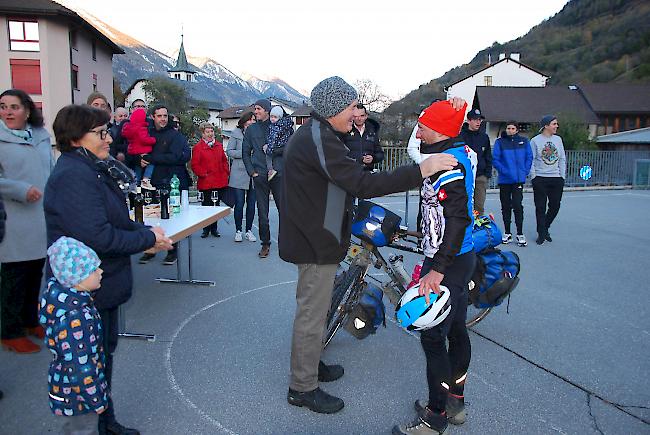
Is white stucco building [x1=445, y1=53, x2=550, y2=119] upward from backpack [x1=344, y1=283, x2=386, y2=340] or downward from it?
upward

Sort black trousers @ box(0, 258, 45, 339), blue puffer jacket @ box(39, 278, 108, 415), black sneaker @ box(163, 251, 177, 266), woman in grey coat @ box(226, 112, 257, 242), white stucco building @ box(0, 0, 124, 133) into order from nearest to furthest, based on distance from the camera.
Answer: blue puffer jacket @ box(39, 278, 108, 415) < black trousers @ box(0, 258, 45, 339) < black sneaker @ box(163, 251, 177, 266) < woman in grey coat @ box(226, 112, 257, 242) < white stucco building @ box(0, 0, 124, 133)

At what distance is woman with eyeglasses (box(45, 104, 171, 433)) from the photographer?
2.60 metres

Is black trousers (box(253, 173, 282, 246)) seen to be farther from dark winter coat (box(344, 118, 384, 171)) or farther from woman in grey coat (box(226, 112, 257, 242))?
dark winter coat (box(344, 118, 384, 171))

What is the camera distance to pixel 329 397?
3.42m

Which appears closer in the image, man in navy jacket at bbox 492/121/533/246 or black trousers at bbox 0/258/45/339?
black trousers at bbox 0/258/45/339

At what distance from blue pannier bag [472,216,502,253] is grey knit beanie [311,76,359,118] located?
5.42ft

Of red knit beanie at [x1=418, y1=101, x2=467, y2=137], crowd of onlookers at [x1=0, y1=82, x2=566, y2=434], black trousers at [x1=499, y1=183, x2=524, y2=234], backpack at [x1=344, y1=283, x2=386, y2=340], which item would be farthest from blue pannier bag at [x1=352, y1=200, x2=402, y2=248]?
black trousers at [x1=499, y1=183, x2=524, y2=234]

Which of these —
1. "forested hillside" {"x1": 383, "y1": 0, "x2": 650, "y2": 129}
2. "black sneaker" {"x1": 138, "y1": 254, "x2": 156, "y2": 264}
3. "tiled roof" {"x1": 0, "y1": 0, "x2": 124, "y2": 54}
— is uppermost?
"forested hillside" {"x1": 383, "y1": 0, "x2": 650, "y2": 129}

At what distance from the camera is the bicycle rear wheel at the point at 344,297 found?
3980mm

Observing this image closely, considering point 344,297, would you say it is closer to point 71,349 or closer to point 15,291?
point 71,349

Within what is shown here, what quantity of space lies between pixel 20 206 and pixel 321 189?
2487 millimetres

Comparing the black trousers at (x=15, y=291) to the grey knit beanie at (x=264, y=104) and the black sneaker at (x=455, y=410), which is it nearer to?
the black sneaker at (x=455, y=410)

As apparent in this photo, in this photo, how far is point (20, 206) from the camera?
4.11 meters

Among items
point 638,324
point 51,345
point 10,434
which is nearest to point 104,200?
point 51,345
